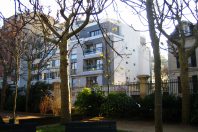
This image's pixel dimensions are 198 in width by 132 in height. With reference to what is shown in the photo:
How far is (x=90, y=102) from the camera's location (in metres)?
20.2

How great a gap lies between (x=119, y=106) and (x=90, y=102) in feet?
6.72

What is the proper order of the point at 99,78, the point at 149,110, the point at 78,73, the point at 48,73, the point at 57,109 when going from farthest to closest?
the point at 48,73 < the point at 78,73 < the point at 99,78 < the point at 57,109 < the point at 149,110

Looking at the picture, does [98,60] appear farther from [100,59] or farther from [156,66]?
[156,66]

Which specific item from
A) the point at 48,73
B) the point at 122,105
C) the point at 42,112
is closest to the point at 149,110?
the point at 122,105

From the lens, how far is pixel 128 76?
5638 cm

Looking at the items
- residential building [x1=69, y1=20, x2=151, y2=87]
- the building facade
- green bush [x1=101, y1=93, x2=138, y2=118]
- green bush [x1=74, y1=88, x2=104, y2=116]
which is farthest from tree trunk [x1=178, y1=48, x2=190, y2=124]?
residential building [x1=69, y1=20, x2=151, y2=87]

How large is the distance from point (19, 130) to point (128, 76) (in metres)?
49.4

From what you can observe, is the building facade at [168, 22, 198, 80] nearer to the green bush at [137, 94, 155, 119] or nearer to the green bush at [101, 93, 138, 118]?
the green bush at [101, 93, 138, 118]

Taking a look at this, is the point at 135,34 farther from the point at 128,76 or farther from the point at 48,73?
the point at 48,73

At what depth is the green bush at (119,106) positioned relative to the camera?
1897 centimetres

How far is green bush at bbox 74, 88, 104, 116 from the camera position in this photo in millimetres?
20141

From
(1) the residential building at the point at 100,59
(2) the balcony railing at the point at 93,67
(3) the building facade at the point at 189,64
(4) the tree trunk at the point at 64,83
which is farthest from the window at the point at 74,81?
(4) the tree trunk at the point at 64,83

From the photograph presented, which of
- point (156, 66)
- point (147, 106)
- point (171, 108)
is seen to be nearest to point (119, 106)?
point (147, 106)

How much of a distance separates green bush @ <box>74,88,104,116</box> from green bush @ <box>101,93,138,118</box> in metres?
0.66
